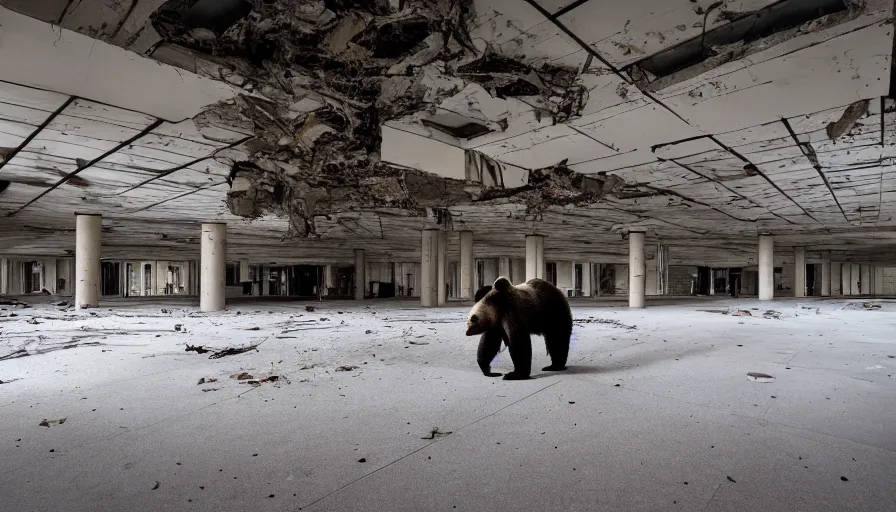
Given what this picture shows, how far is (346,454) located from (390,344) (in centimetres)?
431

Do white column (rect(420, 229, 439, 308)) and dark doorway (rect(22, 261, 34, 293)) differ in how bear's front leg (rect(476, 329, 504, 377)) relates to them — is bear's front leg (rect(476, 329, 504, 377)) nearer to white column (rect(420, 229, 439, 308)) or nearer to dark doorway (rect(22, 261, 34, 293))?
white column (rect(420, 229, 439, 308))

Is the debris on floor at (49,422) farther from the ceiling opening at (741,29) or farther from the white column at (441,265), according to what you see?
the white column at (441,265)

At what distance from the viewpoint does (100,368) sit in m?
5.07

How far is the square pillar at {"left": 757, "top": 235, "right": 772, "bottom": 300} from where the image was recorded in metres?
19.5

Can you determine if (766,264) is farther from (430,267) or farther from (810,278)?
(810,278)

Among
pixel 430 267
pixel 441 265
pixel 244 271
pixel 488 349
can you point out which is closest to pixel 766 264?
pixel 441 265

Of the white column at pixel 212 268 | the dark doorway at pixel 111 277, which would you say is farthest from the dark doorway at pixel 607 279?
the dark doorway at pixel 111 277

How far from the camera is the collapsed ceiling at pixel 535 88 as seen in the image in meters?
3.39

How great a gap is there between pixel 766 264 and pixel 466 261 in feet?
42.6

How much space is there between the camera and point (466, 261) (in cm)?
1909

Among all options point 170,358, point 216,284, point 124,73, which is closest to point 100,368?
point 170,358

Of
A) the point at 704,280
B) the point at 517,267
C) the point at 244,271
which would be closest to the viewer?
the point at 517,267

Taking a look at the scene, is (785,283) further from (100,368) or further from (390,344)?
(100,368)

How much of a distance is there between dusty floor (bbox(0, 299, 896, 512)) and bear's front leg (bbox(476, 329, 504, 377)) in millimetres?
122
